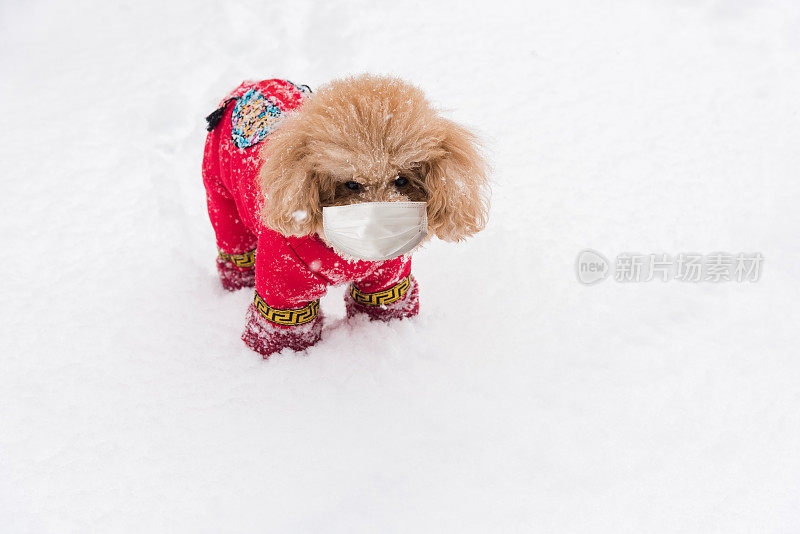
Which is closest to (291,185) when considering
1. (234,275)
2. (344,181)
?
(344,181)

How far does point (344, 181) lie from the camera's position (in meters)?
1.34

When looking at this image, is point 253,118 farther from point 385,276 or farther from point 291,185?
point 385,276

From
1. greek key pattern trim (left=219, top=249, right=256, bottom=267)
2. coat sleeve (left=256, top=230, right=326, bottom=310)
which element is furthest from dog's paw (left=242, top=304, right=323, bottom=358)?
greek key pattern trim (left=219, top=249, right=256, bottom=267)

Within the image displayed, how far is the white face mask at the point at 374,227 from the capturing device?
4.18 ft

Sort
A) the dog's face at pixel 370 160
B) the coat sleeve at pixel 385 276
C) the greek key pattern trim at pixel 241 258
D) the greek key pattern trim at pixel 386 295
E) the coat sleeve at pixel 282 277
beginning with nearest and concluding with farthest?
the dog's face at pixel 370 160 → the coat sleeve at pixel 282 277 → the coat sleeve at pixel 385 276 → the greek key pattern trim at pixel 386 295 → the greek key pattern trim at pixel 241 258

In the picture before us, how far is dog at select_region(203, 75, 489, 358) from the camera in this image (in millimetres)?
1268

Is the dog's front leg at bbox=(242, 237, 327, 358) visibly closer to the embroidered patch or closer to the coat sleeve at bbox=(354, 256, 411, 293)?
the coat sleeve at bbox=(354, 256, 411, 293)

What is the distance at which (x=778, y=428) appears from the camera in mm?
1698

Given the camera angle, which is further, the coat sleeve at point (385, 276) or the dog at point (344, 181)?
the coat sleeve at point (385, 276)

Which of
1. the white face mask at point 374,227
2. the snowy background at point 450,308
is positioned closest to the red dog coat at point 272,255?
the snowy background at point 450,308

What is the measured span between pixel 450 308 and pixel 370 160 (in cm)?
95

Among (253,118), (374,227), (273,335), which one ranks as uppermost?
(253,118)

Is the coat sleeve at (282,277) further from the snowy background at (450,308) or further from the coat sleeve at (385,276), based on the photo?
the snowy background at (450,308)

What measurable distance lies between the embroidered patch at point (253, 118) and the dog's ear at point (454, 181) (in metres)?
0.48
